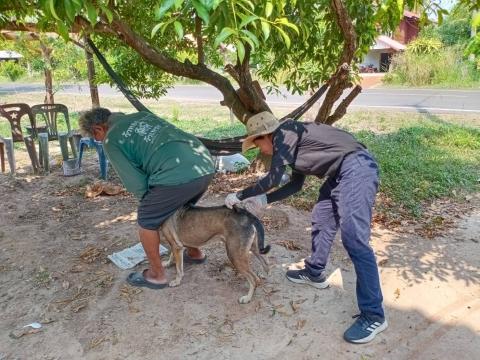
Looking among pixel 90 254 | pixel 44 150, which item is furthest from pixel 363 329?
pixel 44 150

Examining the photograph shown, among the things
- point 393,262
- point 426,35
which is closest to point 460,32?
point 426,35

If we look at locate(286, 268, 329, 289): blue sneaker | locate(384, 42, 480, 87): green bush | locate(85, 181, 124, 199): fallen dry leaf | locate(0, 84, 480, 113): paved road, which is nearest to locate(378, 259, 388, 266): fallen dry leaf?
locate(286, 268, 329, 289): blue sneaker

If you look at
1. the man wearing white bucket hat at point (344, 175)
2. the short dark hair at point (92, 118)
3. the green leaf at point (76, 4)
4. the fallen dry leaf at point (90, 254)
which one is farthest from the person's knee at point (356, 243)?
the fallen dry leaf at point (90, 254)

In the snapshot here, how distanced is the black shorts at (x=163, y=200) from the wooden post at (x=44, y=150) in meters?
4.09

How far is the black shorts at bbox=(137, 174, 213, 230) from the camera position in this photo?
118 inches

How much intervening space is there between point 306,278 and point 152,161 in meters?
1.48

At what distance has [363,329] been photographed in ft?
9.23

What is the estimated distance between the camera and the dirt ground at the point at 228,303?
279cm

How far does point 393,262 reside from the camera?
3.79m

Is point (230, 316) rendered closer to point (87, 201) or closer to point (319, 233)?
point (319, 233)

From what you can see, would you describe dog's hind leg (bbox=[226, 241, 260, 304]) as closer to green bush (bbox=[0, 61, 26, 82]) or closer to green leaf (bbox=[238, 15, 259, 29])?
green leaf (bbox=[238, 15, 259, 29])

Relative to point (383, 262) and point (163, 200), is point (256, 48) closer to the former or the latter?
point (163, 200)

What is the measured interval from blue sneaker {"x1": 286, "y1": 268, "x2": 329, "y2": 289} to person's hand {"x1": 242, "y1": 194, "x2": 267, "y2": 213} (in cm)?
70

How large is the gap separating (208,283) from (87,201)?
2648 millimetres
